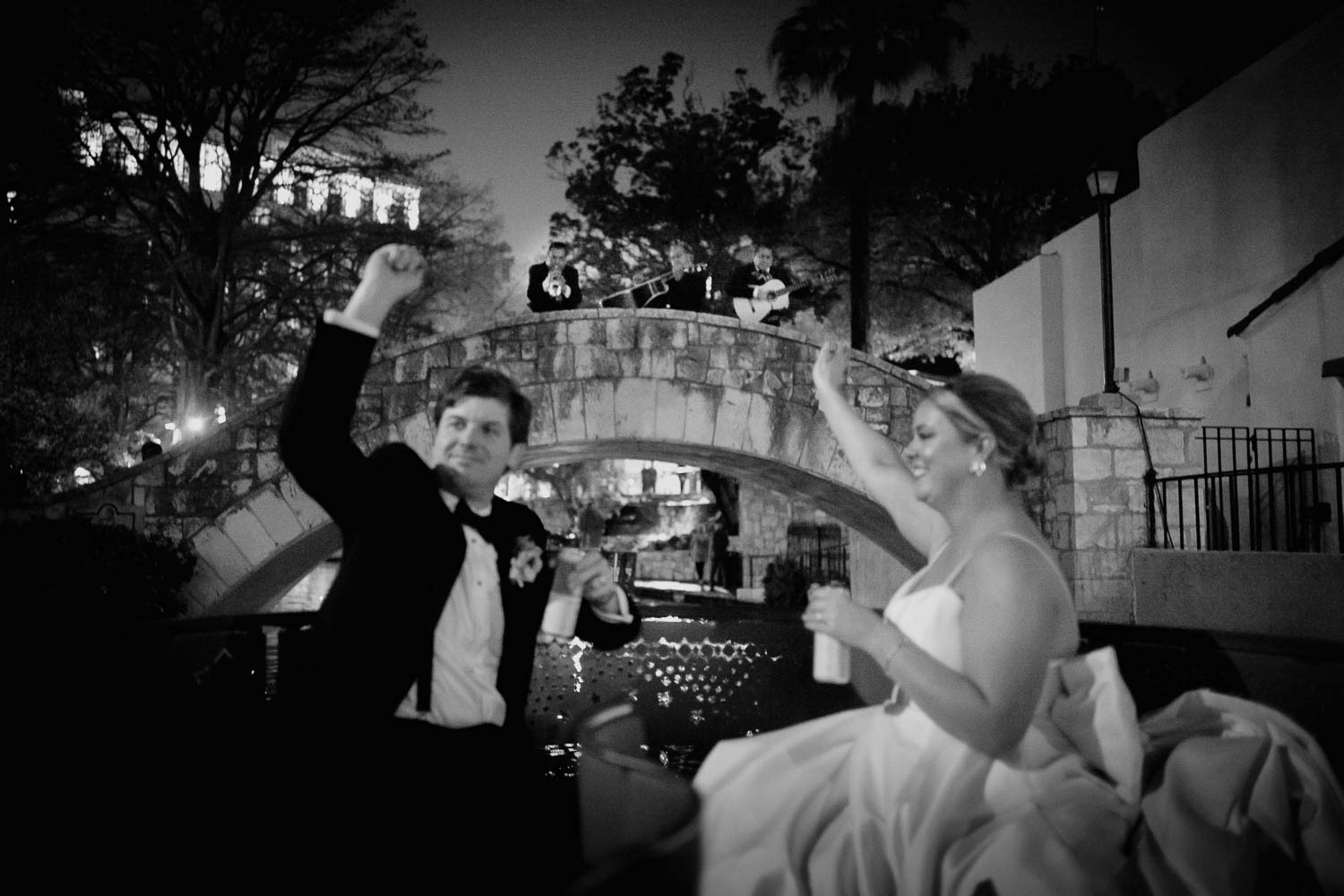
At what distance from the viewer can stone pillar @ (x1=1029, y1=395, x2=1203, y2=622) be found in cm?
805

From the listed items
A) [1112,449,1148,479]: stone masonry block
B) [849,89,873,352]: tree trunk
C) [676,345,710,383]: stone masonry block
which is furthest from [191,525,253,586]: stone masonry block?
[849,89,873,352]: tree trunk

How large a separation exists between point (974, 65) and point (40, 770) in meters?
27.7

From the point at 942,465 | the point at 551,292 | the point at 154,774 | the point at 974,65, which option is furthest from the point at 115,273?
the point at 974,65

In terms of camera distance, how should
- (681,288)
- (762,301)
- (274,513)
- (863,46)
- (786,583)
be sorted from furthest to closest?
(863,46) → (786,583) → (681,288) → (762,301) → (274,513)

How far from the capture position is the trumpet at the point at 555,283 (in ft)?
32.2

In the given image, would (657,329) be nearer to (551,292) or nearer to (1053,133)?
(551,292)

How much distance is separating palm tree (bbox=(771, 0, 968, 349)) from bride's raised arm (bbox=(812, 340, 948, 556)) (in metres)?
17.7

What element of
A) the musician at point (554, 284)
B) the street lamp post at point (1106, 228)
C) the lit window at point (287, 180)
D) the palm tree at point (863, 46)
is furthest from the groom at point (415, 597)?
the palm tree at point (863, 46)

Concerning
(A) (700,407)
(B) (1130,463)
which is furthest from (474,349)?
(B) (1130,463)

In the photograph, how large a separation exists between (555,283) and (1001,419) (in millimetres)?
7821

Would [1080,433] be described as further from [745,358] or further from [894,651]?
[894,651]

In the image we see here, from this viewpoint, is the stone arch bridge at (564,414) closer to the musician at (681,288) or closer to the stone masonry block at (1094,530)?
the musician at (681,288)

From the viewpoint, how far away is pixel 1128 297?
1445 centimetres

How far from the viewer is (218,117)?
55.7 feet
